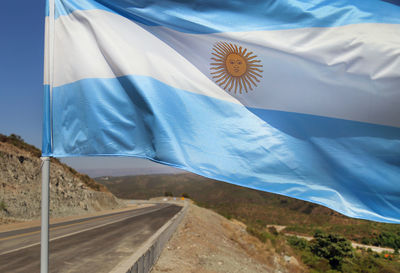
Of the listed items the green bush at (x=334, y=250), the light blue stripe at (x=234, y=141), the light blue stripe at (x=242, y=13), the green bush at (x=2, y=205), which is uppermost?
the light blue stripe at (x=242, y=13)

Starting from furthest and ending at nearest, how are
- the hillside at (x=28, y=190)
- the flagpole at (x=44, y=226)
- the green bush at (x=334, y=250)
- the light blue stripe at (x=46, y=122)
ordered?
the green bush at (x=334, y=250), the hillside at (x=28, y=190), the light blue stripe at (x=46, y=122), the flagpole at (x=44, y=226)

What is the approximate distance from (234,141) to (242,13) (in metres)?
1.21

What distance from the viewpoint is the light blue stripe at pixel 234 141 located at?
2.79m

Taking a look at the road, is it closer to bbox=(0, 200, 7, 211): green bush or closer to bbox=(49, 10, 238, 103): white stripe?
bbox=(49, 10, 238, 103): white stripe

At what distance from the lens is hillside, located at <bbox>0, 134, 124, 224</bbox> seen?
24.1 meters

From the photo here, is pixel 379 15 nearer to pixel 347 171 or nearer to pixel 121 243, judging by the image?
pixel 347 171

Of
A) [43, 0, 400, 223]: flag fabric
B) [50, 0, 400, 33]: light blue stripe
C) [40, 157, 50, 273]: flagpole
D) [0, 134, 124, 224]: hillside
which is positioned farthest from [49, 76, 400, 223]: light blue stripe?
[0, 134, 124, 224]: hillside

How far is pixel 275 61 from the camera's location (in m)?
3.04

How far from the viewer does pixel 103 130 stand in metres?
3.13

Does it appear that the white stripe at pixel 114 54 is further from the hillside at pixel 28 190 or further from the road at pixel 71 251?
the hillside at pixel 28 190

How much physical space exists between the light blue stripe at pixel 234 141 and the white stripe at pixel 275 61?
0.10 metres

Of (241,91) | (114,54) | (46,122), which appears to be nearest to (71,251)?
(46,122)

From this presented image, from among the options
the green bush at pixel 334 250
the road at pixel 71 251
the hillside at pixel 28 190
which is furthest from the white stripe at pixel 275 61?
the green bush at pixel 334 250

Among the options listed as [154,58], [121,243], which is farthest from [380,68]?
[121,243]
